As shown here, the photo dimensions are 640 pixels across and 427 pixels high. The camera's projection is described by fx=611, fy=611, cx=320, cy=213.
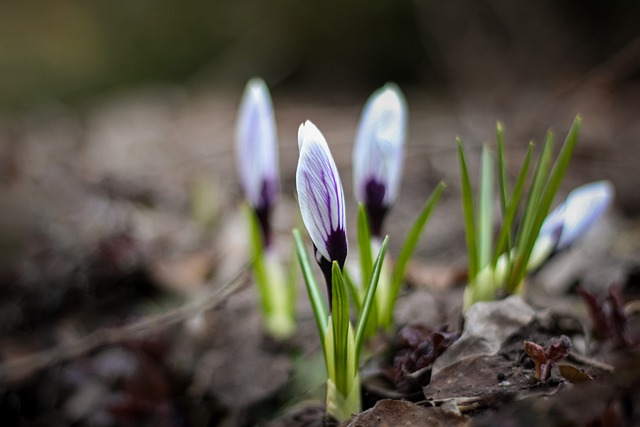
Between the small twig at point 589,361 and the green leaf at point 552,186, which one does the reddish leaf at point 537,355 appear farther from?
the green leaf at point 552,186

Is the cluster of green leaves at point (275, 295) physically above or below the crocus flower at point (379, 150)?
below

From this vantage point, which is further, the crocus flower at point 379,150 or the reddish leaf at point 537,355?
the crocus flower at point 379,150

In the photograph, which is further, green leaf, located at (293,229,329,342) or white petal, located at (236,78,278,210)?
white petal, located at (236,78,278,210)

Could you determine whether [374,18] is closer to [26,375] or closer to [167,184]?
[167,184]

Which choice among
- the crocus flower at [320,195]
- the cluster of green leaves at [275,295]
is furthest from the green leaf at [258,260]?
the crocus flower at [320,195]

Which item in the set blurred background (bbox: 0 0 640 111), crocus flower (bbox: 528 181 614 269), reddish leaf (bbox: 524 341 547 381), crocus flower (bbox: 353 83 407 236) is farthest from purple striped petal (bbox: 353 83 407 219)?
blurred background (bbox: 0 0 640 111)

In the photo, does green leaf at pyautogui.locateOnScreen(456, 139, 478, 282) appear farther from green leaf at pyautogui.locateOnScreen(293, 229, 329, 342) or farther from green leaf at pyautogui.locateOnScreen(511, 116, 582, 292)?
green leaf at pyautogui.locateOnScreen(293, 229, 329, 342)

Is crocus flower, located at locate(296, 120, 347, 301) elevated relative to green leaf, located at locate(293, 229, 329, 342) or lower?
elevated
